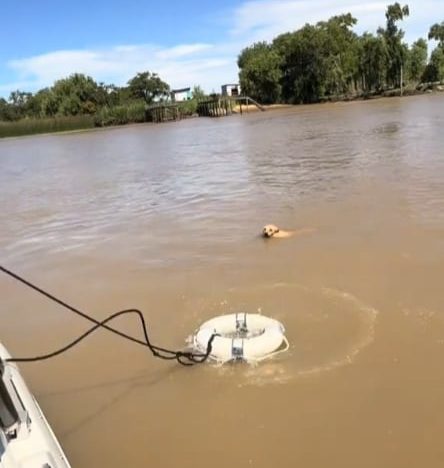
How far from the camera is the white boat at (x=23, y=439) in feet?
8.85

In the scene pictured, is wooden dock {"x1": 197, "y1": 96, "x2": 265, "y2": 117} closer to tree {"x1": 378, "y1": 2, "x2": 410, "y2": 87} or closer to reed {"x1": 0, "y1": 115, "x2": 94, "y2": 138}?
reed {"x1": 0, "y1": 115, "x2": 94, "y2": 138}

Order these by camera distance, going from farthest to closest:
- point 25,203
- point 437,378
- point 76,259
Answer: point 25,203
point 76,259
point 437,378

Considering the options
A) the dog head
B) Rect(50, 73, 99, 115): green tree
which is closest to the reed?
Rect(50, 73, 99, 115): green tree

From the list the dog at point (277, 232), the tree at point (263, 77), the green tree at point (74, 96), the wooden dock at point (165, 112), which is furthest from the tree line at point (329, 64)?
the dog at point (277, 232)

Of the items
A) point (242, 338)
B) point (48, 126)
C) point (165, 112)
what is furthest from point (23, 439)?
point (48, 126)

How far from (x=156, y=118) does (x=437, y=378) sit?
193 ft

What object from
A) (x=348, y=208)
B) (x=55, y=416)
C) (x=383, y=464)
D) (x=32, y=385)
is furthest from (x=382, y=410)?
(x=348, y=208)

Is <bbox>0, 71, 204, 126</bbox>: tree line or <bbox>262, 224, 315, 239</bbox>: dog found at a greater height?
<bbox>0, 71, 204, 126</bbox>: tree line

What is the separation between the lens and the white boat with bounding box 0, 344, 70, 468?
8.85 ft

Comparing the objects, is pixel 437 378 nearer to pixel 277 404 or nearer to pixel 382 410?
pixel 382 410

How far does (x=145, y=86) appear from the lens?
7238 cm

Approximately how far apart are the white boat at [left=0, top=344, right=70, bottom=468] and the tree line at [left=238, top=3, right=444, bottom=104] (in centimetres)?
7013

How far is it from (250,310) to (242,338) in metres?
1.15

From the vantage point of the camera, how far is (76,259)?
28.0ft
